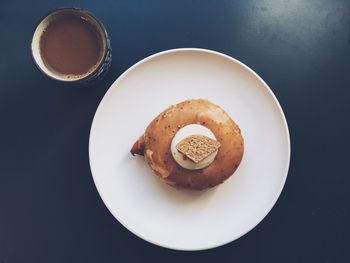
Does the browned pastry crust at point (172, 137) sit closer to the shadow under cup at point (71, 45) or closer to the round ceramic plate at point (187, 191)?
the round ceramic plate at point (187, 191)

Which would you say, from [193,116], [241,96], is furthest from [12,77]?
[241,96]

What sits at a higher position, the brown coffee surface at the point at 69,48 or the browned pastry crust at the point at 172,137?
the brown coffee surface at the point at 69,48

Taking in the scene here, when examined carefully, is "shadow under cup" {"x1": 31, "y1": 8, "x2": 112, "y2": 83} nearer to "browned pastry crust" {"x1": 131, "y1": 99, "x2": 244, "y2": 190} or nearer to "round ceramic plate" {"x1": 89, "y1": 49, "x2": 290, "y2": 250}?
"round ceramic plate" {"x1": 89, "y1": 49, "x2": 290, "y2": 250}

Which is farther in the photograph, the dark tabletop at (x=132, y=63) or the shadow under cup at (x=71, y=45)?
the dark tabletop at (x=132, y=63)

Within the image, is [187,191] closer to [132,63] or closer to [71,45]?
[132,63]

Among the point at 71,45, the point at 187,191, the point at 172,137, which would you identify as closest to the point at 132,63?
the point at 71,45

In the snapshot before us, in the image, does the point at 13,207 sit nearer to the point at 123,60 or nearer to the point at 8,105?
the point at 8,105

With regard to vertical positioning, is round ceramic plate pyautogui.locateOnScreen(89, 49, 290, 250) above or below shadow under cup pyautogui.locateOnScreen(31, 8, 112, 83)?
below

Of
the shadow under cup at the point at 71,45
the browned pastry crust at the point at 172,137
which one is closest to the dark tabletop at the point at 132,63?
the shadow under cup at the point at 71,45

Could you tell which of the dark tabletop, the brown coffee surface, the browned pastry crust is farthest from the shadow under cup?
the browned pastry crust
